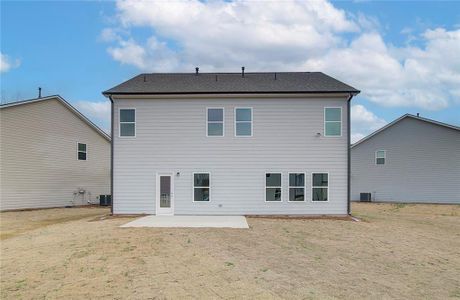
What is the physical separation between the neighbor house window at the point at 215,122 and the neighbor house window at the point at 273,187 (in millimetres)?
2837

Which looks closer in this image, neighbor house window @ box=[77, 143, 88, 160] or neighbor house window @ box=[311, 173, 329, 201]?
neighbor house window @ box=[311, 173, 329, 201]

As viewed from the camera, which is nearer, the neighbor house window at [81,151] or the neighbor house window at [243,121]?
the neighbor house window at [243,121]

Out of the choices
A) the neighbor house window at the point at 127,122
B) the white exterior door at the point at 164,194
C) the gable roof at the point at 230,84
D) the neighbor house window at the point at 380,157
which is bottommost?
the white exterior door at the point at 164,194

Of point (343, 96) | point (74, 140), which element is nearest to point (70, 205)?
point (74, 140)

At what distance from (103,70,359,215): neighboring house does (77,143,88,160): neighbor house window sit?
32.0 feet

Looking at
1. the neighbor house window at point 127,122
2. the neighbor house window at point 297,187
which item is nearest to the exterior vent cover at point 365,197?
the neighbor house window at point 297,187

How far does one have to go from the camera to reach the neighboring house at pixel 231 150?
60.1 feet

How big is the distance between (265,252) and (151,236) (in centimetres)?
369


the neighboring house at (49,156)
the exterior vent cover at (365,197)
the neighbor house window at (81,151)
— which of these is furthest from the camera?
the exterior vent cover at (365,197)

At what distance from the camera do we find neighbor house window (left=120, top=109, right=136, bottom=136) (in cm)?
1866

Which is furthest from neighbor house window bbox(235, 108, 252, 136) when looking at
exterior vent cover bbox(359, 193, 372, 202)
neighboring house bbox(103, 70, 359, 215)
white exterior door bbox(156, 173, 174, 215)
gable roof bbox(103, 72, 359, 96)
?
exterior vent cover bbox(359, 193, 372, 202)

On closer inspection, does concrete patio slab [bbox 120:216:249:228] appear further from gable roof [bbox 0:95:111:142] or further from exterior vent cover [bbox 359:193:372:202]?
exterior vent cover [bbox 359:193:372:202]

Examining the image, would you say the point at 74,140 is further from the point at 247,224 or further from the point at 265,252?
the point at 265,252

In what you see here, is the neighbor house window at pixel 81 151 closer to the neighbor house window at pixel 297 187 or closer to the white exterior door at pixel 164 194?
the white exterior door at pixel 164 194
